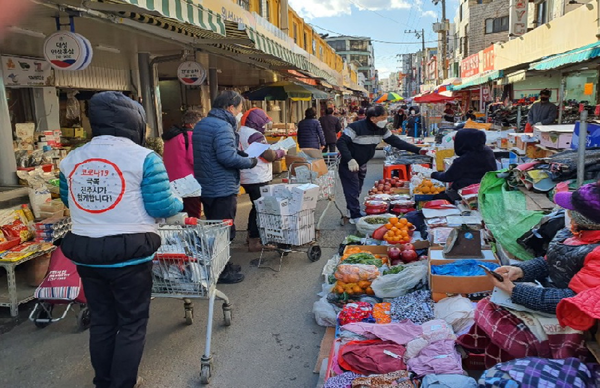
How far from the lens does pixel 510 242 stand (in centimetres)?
407

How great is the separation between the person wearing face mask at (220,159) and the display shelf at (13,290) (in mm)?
1843

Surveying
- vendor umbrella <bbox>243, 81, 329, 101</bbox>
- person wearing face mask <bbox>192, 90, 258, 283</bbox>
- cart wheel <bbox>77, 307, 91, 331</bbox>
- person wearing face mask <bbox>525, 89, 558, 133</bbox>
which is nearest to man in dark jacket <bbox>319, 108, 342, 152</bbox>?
vendor umbrella <bbox>243, 81, 329, 101</bbox>

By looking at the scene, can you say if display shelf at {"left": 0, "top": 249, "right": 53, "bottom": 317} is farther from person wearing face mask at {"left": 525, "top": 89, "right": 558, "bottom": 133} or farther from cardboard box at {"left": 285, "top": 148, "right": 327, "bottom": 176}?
person wearing face mask at {"left": 525, "top": 89, "right": 558, "bottom": 133}

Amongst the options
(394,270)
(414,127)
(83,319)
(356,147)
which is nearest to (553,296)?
(394,270)

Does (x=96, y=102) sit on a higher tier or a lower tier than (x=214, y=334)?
higher

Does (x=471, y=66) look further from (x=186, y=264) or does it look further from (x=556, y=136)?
(x=186, y=264)

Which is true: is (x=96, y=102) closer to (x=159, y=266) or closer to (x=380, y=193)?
(x=159, y=266)

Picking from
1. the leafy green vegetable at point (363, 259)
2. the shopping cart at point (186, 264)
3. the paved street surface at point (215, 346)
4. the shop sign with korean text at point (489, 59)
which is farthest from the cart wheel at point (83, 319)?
the shop sign with korean text at point (489, 59)

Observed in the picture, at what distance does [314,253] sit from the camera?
6.04 meters

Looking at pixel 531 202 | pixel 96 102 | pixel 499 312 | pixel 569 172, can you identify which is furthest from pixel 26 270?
pixel 569 172

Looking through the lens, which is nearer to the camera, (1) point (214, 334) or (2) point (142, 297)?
(2) point (142, 297)

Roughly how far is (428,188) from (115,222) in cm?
542

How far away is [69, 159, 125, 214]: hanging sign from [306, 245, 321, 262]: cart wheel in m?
3.48

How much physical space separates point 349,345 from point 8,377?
272cm
